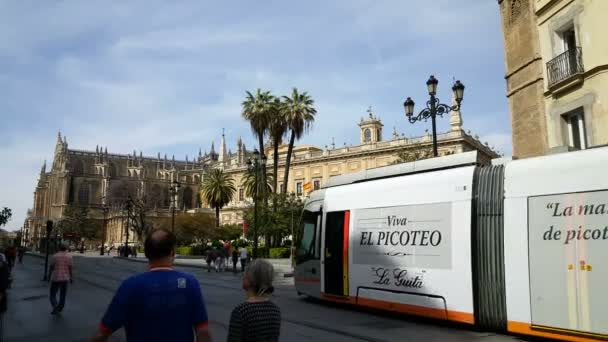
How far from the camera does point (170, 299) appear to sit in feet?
9.57

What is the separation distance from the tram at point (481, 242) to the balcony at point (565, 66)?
6.82m

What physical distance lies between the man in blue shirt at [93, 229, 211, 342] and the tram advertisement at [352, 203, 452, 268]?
690 cm

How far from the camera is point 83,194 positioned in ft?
378

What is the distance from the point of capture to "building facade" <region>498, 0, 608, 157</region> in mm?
12953

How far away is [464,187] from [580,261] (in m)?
2.38

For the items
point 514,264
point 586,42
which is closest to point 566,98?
point 586,42

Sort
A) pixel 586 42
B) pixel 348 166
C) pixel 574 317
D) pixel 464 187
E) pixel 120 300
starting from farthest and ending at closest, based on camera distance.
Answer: pixel 348 166 → pixel 586 42 → pixel 464 187 → pixel 574 317 → pixel 120 300

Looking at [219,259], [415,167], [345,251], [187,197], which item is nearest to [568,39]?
[415,167]

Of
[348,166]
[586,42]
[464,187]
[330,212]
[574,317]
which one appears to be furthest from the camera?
[348,166]

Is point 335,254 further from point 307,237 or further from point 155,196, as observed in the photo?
point 155,196

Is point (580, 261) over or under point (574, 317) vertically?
over

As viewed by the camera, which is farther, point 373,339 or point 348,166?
point 348,166

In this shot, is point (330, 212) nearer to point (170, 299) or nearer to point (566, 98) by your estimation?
point (566, 98)

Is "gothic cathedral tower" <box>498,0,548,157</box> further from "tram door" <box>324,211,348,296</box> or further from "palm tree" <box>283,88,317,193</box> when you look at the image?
"palm tree" <box>283,88,317,193</box>
